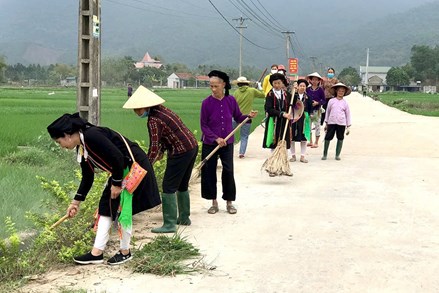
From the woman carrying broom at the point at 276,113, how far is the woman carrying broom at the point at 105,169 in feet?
14.8

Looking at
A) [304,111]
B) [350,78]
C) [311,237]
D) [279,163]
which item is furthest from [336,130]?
[350,78]

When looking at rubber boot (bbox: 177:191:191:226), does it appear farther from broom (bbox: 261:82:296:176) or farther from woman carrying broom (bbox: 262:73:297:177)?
woman carrying broom (bbox: 262:73:297:177)

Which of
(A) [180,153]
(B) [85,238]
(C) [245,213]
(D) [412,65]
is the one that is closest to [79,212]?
(B) [85,238]

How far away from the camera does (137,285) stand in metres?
3.97

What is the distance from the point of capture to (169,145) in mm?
5289

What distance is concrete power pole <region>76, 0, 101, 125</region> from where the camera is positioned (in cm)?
831

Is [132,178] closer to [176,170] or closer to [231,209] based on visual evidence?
[176,170]

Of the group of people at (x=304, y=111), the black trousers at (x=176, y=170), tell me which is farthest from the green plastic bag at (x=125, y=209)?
the group of people at (x=304, y=111)

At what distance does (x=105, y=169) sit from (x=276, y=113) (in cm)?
492

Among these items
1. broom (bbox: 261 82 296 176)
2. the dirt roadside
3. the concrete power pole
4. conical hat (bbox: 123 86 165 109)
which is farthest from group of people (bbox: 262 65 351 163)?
conical hat (bbox: 123 86 165 109)

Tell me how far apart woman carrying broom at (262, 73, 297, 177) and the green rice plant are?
4.26 m

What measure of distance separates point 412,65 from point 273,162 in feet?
428

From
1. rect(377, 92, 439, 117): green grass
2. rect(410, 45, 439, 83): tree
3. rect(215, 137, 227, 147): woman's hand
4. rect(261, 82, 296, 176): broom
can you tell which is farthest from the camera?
rect(410, 45, 439, 83): tree

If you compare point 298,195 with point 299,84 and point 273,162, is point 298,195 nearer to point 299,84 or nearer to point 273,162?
point 273,162
